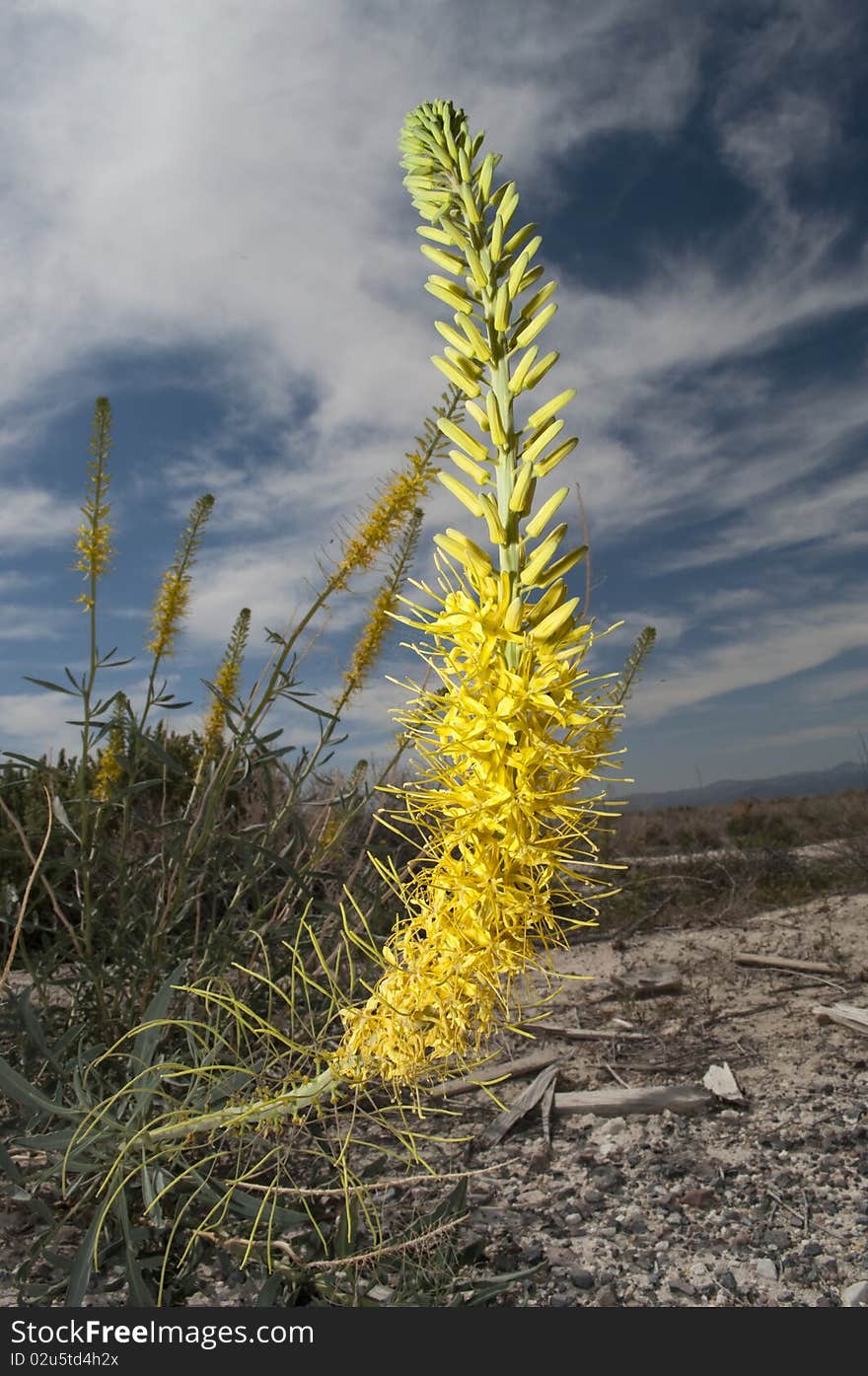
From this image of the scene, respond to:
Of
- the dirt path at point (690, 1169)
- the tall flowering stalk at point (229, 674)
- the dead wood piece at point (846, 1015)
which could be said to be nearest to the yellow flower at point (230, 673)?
the tall flowering stalk at point (229, 674)

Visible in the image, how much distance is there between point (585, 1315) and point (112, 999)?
229cm

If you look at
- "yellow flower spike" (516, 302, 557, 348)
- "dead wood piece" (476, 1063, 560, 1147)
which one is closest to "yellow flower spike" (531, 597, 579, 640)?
"yellow flower spike" (516, 302, 557, 348)

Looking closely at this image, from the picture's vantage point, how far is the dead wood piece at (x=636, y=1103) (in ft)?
15.5

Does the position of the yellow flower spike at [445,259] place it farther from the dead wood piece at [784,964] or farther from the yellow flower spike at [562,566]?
the dead wood piece at [784,964]

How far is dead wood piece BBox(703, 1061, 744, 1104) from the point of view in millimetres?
4816

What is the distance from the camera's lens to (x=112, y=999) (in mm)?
3920

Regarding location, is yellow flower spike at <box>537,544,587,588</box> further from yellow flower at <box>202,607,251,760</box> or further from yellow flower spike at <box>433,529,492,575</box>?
yellow flower at <box>202,607,251,760</box>

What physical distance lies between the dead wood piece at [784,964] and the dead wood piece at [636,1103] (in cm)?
245

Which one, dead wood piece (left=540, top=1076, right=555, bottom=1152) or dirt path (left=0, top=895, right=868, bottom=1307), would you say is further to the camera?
dead wood piece (left=540, top=1076, right=555, bottom=1152)

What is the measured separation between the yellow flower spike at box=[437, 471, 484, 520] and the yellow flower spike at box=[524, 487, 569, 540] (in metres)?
0.12

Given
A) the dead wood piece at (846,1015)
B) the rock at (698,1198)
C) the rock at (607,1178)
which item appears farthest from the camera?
the dead wood piece at (846,1015)

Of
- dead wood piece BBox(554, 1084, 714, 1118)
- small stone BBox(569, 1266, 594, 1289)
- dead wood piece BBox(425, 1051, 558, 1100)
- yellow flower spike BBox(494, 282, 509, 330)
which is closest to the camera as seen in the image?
yellow flower spike BBox(494, 282, 509, 330)

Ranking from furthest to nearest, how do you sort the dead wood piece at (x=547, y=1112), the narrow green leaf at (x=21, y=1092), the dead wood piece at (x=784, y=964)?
1. the dead wood piece at (x=784, y=964)
2. the dead wood piece at (x=547, y=1112)
3. the narrow green leaf at (x=21, y=1092)

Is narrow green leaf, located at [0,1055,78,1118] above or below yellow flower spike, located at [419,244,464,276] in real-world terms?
below
